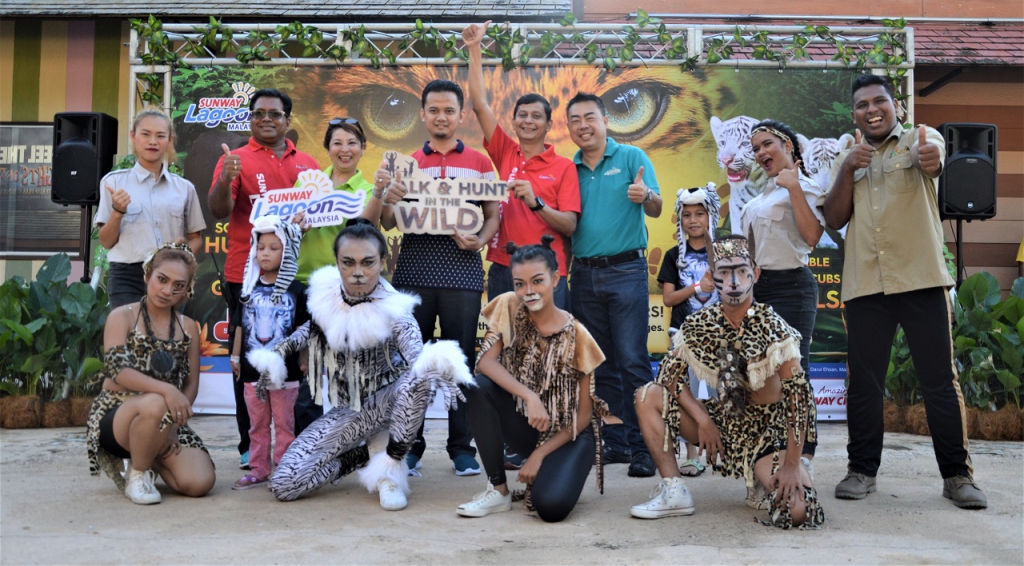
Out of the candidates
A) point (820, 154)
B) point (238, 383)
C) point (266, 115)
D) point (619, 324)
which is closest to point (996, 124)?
point (820, 154)

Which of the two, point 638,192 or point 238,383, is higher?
point 638,192

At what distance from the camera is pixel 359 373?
12.9 ft

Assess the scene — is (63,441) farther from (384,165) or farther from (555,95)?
(555,95)

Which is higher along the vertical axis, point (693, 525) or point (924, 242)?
point (924, 242)

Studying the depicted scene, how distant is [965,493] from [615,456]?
1.73 meters

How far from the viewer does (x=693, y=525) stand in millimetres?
3359

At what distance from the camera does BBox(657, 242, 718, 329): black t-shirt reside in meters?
4.85

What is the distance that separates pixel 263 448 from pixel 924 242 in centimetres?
318

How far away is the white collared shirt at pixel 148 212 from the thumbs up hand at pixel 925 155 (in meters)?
3.61

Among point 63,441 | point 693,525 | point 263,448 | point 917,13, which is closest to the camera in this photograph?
point 693,525

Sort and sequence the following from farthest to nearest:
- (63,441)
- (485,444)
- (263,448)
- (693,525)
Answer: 1. (63,441)
2. (263,448)
3. (485,444)
4. (693,525)

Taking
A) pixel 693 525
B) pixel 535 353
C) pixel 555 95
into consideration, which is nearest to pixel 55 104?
pixel 555 95

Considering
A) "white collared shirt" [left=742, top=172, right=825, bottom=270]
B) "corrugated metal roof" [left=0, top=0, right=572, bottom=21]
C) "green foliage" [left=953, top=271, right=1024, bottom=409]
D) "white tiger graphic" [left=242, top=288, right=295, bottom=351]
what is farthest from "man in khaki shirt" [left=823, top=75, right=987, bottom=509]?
"corrugated metal roof" [left=0, top=0, right=572, bottom=21]

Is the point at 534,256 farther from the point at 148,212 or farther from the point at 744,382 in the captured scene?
the point at 148,212
